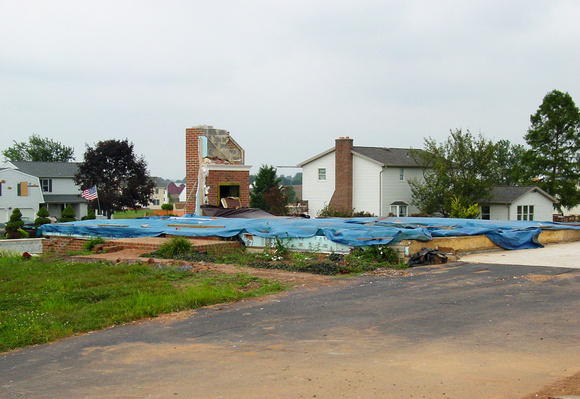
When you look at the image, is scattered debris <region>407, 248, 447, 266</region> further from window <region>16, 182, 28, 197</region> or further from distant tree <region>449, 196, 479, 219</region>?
window <region>16, 182, 28, 197</region>

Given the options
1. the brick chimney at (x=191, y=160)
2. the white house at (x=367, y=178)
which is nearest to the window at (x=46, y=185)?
the white house at (x=367, y=178)

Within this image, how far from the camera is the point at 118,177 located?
46906 mm

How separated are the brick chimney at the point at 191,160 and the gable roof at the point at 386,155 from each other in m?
19.4

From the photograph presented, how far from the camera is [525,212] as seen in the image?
131 ft

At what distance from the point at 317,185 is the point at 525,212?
52.9ft

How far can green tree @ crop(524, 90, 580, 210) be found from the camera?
148 ft

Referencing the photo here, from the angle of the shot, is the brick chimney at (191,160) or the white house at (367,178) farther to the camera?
the white house at (367,178)

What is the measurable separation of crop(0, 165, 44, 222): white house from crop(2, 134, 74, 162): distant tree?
105ft

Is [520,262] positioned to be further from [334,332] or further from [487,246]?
[334,332]

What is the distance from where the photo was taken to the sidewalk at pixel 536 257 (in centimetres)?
1311

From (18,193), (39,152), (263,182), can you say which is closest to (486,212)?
(263,182)

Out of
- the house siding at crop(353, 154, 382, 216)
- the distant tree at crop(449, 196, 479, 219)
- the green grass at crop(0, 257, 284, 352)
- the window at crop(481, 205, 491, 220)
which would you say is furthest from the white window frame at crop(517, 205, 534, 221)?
the green grass at crop(0, 257, 284, 352)

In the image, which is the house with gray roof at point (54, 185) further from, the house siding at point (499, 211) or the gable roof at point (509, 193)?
the gable roof at point (509, 193)

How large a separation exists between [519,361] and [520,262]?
28.0 ft
